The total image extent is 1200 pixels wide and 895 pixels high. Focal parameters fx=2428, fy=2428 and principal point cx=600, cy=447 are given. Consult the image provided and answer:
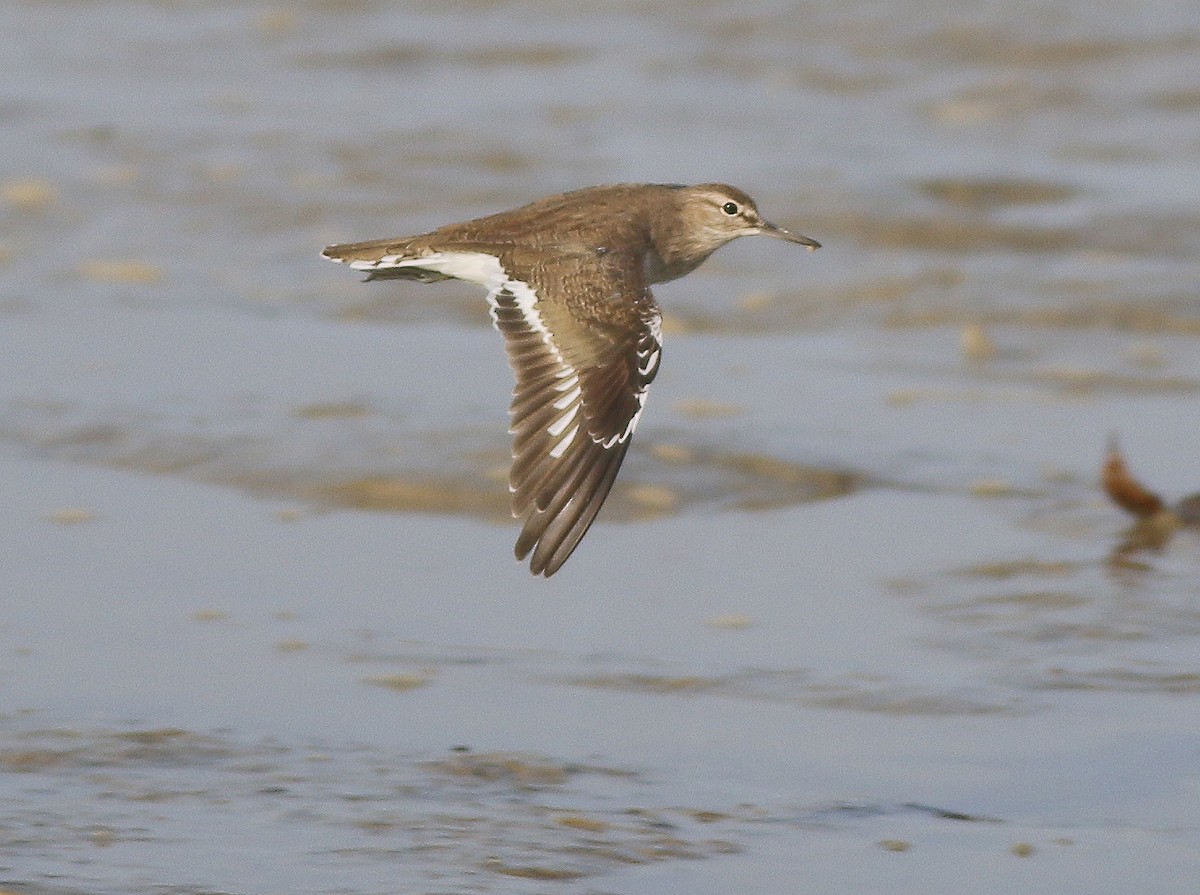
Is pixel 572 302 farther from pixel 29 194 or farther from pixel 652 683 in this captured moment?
pixel 29 194

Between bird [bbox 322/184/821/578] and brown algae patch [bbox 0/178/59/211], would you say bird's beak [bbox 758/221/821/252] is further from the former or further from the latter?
brown algae patch [bbox 0/178/59/211]

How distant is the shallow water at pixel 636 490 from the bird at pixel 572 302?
600 mm

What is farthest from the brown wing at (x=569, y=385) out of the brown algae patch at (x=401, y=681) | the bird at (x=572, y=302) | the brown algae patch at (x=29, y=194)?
the brown algae patch at (x=29, y=194)

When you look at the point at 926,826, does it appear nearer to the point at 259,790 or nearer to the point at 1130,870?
the point at 1130,870

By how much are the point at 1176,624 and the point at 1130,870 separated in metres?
1.57

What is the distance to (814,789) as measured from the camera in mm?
5230

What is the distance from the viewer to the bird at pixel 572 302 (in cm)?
536

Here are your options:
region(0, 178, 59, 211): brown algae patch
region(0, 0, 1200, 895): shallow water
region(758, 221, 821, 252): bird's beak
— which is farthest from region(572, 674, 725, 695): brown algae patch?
region(0, 178, 59, 211): brown algae patch

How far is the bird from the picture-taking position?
5.36 meters

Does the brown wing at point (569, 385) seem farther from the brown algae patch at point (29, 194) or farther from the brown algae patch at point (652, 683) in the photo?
the brown algae patch at point (29, 194)

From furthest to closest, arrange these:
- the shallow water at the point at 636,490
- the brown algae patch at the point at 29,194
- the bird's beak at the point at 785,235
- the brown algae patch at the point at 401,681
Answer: the brown algae patch at the point at 29,194 → the bird's beak at the point at 785,235 → the brown algae patch at the point at 401,681 → the shallow water at the point at 636,490

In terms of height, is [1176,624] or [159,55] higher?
[159,55]

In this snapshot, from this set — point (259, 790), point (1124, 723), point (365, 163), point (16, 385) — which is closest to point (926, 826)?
point (1124, 723)

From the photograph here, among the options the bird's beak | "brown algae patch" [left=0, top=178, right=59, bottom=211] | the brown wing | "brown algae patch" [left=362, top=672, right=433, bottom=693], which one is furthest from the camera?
"brown algae patch" [left=0, top=178, right=59, bottom=211]
